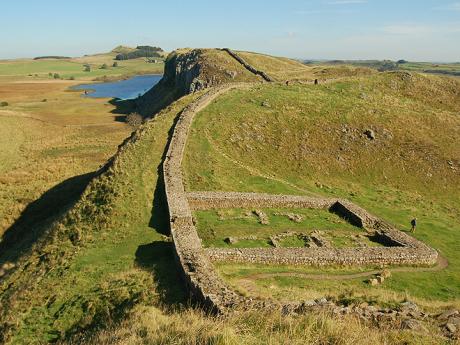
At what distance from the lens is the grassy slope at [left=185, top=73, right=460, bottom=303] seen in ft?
140

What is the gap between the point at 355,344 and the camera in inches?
449

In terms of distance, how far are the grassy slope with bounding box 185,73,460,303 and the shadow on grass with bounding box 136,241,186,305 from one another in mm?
13081

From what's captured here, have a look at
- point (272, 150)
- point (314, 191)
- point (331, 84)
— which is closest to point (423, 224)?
point (314, 191)

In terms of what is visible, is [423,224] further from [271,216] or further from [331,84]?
[331,84]

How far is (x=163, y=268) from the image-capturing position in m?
23.6

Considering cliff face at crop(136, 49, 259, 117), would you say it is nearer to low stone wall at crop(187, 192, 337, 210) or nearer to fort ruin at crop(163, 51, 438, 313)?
fort ruin at crop(163, 51, 438, 313)

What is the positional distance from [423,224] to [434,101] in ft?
150

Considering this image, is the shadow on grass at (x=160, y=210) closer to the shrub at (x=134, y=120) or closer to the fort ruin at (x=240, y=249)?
the fort ruin at (x=240, y=249)

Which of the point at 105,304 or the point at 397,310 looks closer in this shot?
the point at 397,310

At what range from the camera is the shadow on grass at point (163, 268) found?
67.3ft

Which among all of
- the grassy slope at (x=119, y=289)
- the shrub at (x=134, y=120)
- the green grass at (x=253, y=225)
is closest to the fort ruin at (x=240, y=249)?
the green grass at (x=253, y=225)

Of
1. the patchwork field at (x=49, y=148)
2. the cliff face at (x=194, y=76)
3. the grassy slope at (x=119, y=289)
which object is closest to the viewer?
the grassy slope at (x=119, y=289)

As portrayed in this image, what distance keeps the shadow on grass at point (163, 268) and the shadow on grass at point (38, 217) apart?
11.2 m

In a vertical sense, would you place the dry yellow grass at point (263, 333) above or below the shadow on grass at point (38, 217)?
above
